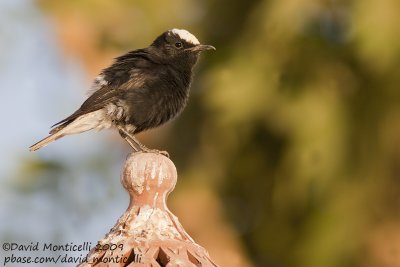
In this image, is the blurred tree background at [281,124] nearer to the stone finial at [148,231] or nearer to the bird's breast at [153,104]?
the bird's breast at [153,104]

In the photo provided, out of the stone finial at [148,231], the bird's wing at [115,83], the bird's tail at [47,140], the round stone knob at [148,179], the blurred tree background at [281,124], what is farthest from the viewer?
the blurred tree background at [281,124]

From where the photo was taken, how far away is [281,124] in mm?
10336

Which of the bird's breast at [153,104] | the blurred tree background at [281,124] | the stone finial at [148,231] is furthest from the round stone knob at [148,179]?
the blurred tree background at [281,124]

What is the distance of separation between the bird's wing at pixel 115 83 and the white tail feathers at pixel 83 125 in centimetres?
4

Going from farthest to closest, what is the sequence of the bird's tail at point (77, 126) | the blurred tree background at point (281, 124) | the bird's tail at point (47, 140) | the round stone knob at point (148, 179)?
the blurred tree background at point (281, 124) → the bird's tail at point (77, 126) → the bird's tail at point (47, 140) → the round stone knob at point (148, 179)

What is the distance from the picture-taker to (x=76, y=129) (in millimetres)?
6539

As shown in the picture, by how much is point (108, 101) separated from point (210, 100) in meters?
3.71

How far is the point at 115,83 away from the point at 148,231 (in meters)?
2.96

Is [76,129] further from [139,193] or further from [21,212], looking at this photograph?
[21,212]

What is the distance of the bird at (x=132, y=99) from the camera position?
21.5 ft

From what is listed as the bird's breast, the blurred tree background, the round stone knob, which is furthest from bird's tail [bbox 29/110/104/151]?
the blurred tree background

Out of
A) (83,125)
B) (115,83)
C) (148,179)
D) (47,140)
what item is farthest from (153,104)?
(148,179)

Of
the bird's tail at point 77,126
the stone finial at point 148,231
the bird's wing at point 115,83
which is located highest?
the bird's wing at point 115,83

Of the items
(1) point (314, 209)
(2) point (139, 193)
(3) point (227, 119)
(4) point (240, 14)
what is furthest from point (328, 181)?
(2) point (139, 193)
